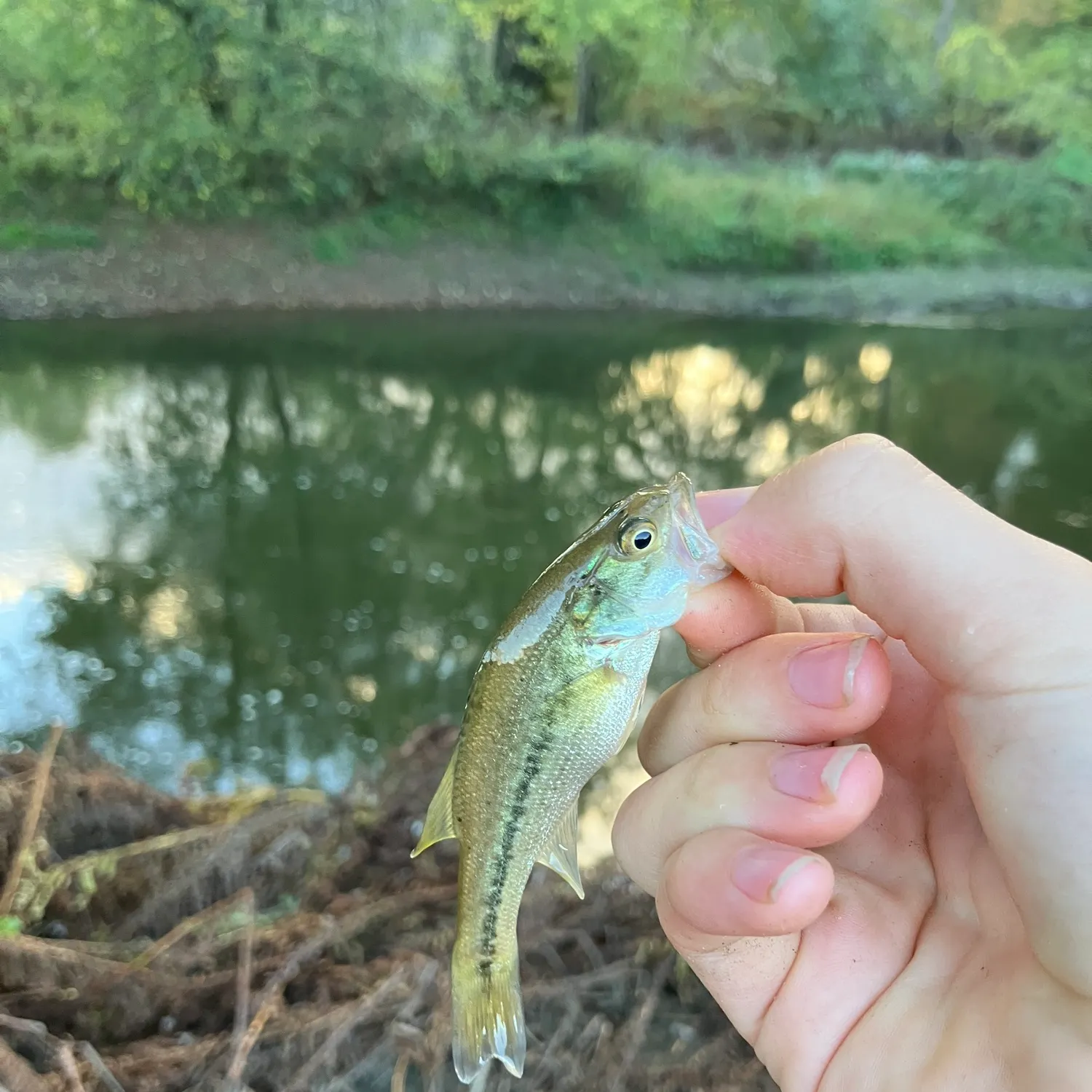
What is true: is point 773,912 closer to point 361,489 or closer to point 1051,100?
point 361,489

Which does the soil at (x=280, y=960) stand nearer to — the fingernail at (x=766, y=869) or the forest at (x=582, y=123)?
the fingernail at (x=766, y=869)

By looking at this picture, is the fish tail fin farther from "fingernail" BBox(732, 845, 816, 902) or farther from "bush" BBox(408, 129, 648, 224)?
"bush" BBox(408, 129, 648, 224)

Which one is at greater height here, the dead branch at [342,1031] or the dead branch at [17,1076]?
the dead branch at [17,1076]

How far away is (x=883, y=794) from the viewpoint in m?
1.87

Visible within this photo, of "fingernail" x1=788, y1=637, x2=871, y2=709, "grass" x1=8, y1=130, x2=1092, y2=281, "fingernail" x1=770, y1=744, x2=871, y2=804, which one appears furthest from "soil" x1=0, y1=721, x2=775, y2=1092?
"grass" x1=8, y1=130, x2=1092, y2=281

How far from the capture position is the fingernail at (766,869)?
1479 millimetres

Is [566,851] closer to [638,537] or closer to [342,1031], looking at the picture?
[638,537]

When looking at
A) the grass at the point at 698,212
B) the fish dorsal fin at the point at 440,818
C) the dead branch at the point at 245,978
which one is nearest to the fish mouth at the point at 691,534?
the fish dorsal fin at the point at 440,818

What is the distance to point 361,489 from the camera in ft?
29.1

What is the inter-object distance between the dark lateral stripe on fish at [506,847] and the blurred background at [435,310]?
3473mm

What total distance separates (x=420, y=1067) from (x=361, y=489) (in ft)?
22.1

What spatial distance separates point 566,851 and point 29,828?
92.5 inches

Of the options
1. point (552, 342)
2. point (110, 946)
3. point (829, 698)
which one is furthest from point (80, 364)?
point (829, 698)

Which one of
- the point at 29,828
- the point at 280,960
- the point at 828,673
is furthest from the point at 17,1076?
the point at 828,673
